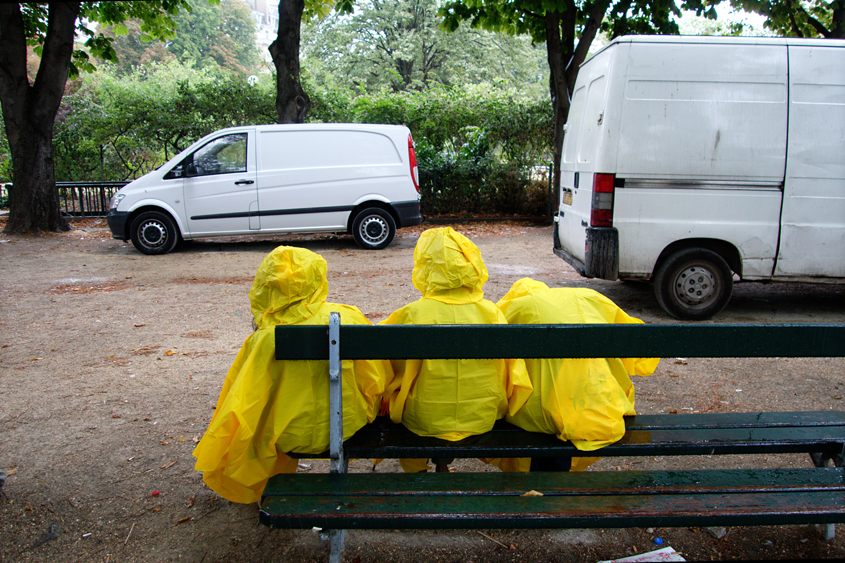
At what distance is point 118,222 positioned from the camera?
10.2m

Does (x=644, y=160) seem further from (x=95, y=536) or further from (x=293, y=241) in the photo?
(x=293, y=241)

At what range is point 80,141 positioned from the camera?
15.4 m

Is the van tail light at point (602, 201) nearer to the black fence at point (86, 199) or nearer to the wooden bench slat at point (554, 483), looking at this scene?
the wooden bench slat at point (554, 483)

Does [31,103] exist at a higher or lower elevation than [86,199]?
higher

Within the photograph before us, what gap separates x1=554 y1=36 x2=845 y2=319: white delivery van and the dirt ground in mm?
765

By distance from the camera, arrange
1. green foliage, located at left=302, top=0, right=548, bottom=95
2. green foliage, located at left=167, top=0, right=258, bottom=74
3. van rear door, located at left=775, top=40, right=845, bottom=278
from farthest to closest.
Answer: green foliage, located at left=167, top=0, right=258, bottom=74
green foliage, located at left=302, top=0, right=548, bottom=95
van rear door, located at left=775, top=40, right=845, bottom=278

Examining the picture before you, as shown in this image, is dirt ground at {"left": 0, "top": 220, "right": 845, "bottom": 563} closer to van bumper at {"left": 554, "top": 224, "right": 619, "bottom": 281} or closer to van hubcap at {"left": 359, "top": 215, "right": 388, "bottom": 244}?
van bumper at {"left": 554, "top": 224, "right": 619, "bottom": 281}

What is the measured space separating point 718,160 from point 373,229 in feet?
19.9

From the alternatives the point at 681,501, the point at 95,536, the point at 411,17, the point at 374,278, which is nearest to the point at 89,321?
the point at 374,278

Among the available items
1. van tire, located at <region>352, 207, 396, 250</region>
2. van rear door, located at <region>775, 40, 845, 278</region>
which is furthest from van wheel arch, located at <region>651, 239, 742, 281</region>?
van tire, located at <region>352, 207, 396, 250</region>

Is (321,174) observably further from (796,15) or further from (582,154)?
(796,15)

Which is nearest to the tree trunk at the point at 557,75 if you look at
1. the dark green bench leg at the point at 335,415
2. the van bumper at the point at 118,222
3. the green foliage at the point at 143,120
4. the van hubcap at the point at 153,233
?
the green foliage at the point at 143,120

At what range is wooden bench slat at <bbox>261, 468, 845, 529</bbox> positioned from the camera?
6.73 ft

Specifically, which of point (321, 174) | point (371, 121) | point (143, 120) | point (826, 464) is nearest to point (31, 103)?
point (143, 120)
